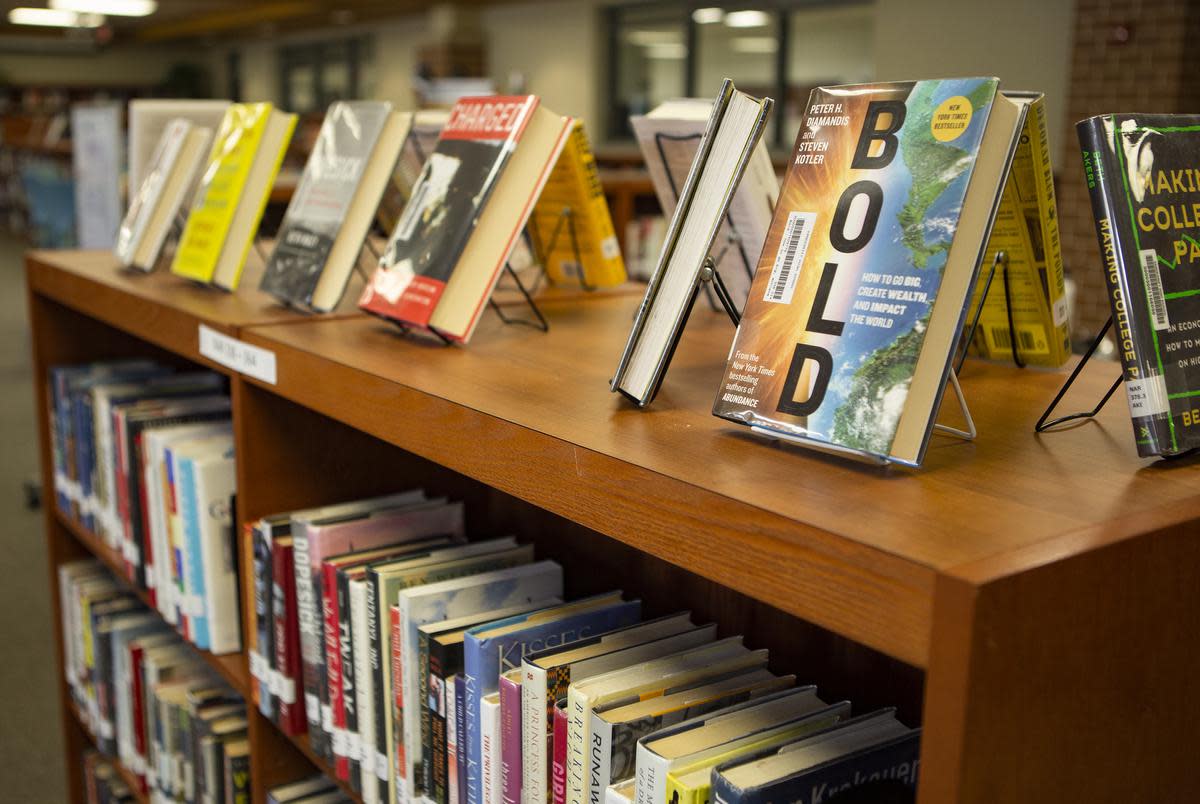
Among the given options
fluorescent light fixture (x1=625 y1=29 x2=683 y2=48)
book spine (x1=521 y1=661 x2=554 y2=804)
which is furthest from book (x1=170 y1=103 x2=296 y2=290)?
fluorescent light fixture (x1=625 y1=29 x2=683 y2=48)

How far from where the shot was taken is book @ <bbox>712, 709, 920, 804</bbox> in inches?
30.7

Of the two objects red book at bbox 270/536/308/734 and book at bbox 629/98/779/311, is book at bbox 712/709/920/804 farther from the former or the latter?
red book at bbox 270/536/308/734

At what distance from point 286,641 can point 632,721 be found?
0.62 metres

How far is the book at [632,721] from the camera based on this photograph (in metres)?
0.90

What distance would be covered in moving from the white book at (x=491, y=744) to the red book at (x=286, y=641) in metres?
0.40

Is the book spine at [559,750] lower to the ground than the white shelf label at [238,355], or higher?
lower

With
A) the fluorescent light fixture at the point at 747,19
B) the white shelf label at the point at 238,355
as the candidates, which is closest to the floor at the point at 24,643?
the white shelf label at the point at 238,355

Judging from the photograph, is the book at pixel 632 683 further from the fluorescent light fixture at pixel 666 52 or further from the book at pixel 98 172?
the fluorescent light fixture at pixel 666 52

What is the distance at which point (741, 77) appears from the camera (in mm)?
10461

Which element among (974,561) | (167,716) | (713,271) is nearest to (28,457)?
(167,716)

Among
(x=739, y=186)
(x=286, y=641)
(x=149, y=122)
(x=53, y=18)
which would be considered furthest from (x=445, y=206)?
(x=53, y=18)

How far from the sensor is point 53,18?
628 inches

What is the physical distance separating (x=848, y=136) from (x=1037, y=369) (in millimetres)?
444

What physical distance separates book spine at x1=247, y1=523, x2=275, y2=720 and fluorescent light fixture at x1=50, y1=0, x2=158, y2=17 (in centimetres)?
1400
